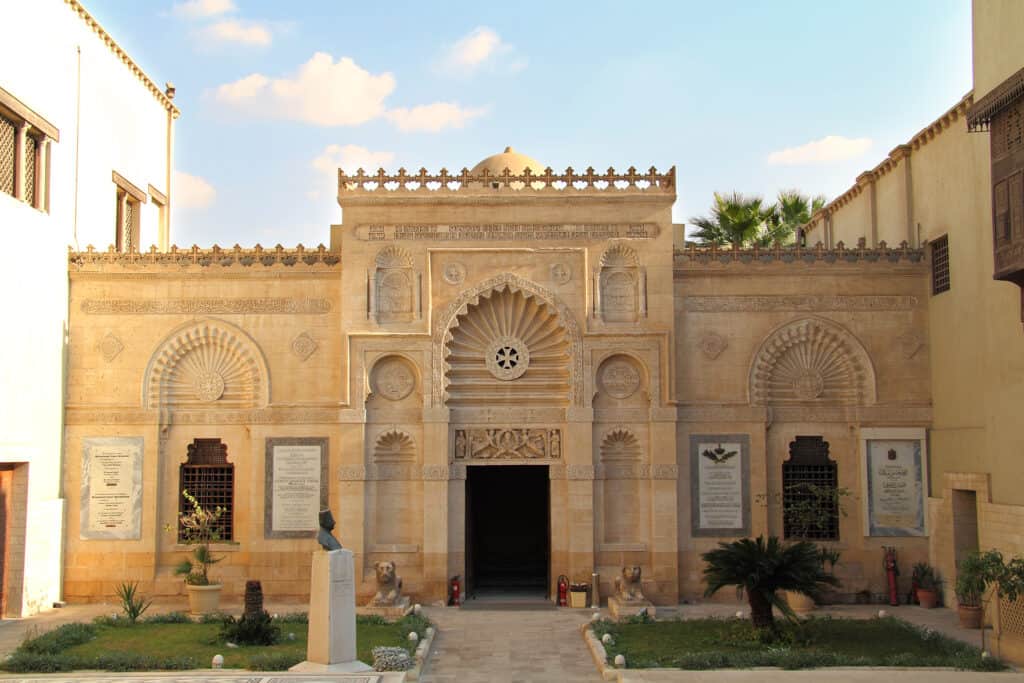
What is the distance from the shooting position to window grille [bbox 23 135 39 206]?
2083 cm

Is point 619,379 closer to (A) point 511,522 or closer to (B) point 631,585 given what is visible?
(B) point 631,585

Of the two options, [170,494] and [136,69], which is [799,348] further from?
[136,69]

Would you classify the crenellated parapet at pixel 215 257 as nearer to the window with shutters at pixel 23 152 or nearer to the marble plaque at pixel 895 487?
the window with shutters at pixel 23 152

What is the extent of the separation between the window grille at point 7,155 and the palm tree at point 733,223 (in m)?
15.6

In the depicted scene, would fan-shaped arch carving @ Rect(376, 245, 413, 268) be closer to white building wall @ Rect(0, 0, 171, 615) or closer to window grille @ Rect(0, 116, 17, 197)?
white building wall @ Rect(0, 0, 171, 615)

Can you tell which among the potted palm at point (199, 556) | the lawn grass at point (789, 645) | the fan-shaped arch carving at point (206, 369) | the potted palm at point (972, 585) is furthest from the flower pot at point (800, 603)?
the fan-shaped arch carving at point (206, 369)

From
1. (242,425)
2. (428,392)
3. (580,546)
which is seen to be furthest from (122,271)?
(580,546)

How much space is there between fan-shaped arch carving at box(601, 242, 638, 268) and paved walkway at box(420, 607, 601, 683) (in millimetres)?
6541

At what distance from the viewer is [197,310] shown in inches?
873

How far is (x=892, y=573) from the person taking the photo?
2120 cm

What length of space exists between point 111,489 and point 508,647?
9016mm

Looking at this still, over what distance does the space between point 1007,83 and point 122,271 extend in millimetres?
16038

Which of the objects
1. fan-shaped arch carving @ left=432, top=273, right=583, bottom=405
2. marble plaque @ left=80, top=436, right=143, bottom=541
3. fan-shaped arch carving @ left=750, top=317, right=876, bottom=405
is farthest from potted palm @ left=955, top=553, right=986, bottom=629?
marble plaque @ left=80, top=436, right=143, bottom=541

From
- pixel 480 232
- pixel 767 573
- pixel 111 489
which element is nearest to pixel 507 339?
pixel 480 232
